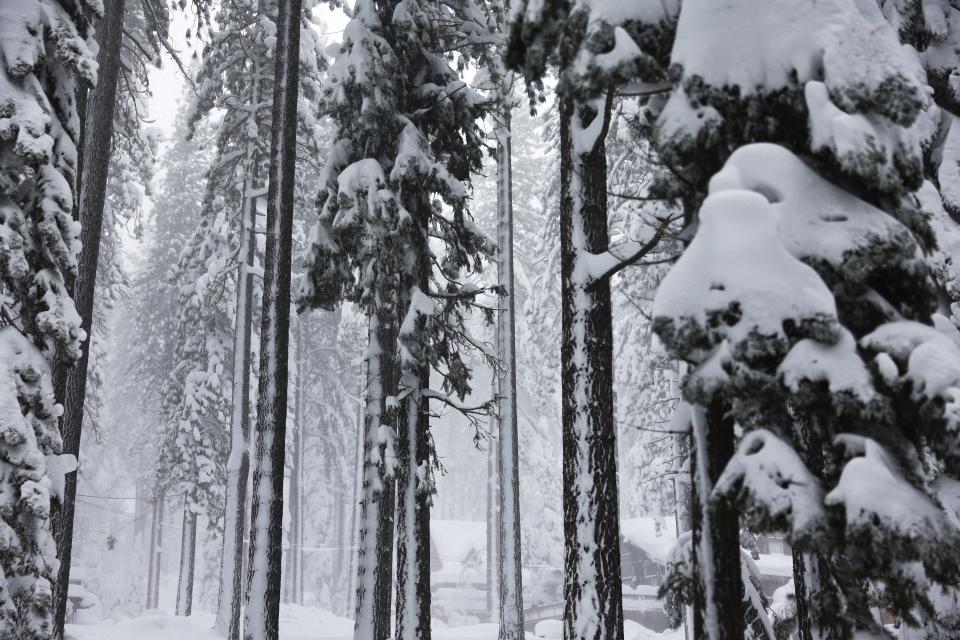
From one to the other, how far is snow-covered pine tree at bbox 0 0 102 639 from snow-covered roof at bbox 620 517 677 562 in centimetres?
2416

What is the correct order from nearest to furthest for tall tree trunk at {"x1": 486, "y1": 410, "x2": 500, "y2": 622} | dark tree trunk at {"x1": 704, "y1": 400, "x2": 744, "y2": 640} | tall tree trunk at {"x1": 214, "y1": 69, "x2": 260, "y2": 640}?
dark tree trunk at {"x1": 704, "y1": 400, "x2": 744, "y2": 640} → tall tree trunk at {"x1": 214, "y1": 69, "x2": 260, "y2": 640} → tall tree trunk at {"x1": 486, "y1": 410, "x2": 500, "y2": 622}

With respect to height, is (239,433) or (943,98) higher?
(943,98)

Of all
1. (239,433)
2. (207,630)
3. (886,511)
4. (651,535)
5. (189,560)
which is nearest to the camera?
(886,511)

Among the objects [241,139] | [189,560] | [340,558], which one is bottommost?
[340,558]

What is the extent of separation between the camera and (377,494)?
445 inches

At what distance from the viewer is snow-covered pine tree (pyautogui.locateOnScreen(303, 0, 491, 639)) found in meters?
10.6

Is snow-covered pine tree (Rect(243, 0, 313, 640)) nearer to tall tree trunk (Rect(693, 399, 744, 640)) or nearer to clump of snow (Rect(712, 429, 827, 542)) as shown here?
tall tree trunk (Rect(693, 399, 744, 640))

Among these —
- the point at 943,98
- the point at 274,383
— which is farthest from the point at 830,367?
the point at 274,383

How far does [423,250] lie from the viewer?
447 inches

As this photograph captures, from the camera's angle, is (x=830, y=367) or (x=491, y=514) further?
(x=491, y=514)

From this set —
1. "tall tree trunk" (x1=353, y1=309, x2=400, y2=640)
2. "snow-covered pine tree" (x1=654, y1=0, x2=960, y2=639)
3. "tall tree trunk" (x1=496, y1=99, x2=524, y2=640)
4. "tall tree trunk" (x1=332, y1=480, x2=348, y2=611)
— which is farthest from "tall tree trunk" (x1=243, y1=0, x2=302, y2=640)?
"tall tree trunk" (x1=332, y1=480, x2=348, y2=611)

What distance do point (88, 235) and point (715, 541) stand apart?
9817 mm

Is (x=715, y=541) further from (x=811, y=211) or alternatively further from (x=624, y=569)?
(x=624, y=569)

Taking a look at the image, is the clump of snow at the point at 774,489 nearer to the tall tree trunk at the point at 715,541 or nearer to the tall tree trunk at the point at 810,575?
the tall tree trunk at the point at 715,541
